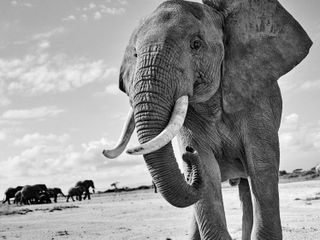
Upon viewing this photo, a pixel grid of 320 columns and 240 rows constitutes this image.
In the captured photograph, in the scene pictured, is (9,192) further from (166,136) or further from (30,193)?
(166,136)

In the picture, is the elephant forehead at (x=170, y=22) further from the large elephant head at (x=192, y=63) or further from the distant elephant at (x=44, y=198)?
the distant elephant at (x=44, y=198)

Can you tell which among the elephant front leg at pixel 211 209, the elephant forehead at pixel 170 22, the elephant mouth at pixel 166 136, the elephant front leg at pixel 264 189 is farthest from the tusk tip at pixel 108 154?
the elephant front leg at pixel 264 189

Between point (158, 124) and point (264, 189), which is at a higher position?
point (158, 124)

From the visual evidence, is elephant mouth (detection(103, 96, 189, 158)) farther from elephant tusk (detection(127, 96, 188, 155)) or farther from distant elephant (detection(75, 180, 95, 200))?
distant elephant (detection(75, 180, 95, 200))

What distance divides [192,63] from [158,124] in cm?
94

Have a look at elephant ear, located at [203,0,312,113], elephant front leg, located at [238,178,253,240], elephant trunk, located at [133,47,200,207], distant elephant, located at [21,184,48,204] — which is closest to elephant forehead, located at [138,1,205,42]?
elephant trunk, located at [133,47,200,207]

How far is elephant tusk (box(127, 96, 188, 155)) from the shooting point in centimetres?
474

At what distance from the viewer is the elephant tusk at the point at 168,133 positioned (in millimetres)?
4738

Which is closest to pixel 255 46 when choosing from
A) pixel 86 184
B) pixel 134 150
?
pixel 134 150

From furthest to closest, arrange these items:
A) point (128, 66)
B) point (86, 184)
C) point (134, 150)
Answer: point (86, 184)
point (128, 66)
point (134, 150)

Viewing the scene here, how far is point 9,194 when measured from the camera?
49438mm

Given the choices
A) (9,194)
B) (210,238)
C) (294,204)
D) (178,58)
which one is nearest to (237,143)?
(210,238)

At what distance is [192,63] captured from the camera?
5.52 m

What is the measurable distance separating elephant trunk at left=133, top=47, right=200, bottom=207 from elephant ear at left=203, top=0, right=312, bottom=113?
1.27m
